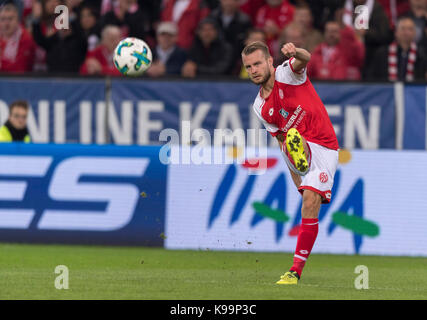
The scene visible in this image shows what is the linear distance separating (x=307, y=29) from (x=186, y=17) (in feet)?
7.86

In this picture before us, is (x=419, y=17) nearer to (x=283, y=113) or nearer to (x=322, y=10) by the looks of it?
(x=322, y=10)

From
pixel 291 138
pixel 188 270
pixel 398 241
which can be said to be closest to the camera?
pixel 291 138

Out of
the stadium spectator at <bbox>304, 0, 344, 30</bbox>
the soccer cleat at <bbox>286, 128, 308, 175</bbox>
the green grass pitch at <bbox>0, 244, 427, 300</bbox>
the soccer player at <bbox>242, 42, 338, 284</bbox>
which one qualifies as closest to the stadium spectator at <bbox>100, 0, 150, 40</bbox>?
the stadium spectator at <bbox>304, 0, 344, 30</bbox>

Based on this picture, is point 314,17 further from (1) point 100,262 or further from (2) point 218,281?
(2) point 218,281

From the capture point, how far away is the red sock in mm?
9664

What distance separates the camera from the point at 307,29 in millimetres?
17125

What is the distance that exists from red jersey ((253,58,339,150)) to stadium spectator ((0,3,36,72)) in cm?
861

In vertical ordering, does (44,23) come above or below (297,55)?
above

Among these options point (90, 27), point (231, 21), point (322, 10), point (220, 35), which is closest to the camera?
point (220, 35)

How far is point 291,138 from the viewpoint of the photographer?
9609 millimetres

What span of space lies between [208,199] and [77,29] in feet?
17.5

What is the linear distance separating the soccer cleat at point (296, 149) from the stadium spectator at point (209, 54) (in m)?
7.60

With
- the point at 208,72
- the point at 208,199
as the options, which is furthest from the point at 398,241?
the point at 208,72

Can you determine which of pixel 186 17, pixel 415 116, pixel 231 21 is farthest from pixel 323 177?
pixel 186 17
